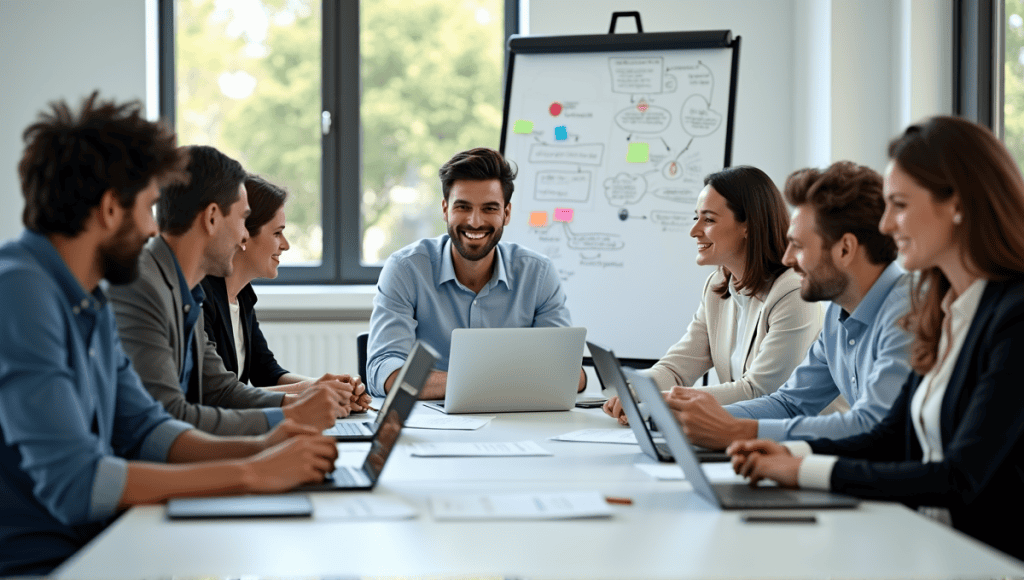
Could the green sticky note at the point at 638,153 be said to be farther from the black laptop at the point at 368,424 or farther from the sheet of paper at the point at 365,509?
the sheet of paper at the point at 365,509

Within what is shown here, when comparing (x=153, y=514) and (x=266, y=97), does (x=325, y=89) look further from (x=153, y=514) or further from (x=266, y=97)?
(x=153, y=514)

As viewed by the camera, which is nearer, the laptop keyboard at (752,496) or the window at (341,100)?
the laptop keyboard at (752,496)

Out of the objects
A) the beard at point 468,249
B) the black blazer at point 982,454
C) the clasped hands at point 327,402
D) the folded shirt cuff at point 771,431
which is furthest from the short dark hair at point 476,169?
the black blazer at point 982,454

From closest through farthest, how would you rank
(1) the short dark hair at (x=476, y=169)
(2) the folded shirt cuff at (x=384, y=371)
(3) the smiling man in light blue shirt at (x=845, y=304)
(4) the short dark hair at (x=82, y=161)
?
(4) the short dark hair at (x=82, y=161) → (3) the smiling man in light blue shirt at (x=845, y=304) → (2) the folded shirt cuff at (x=384, y=371) → (1) the short dark hair at (x=476, y=169)

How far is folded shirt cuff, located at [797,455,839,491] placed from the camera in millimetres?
1474

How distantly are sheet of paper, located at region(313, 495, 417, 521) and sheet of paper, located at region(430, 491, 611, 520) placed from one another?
0.05 metres

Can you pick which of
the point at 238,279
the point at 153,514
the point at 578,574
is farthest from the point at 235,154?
the point at 578,574

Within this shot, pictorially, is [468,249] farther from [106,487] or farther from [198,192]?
[106,487]

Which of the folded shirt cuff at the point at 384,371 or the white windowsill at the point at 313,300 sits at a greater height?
the white windowsill at the point at 313,300

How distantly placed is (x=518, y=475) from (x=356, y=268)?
302cm

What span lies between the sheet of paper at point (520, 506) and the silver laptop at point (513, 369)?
2.48 feet

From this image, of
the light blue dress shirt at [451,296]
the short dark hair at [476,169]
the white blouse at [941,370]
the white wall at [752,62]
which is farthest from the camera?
the white wall at [752,62]

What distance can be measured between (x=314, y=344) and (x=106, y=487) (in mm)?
2836

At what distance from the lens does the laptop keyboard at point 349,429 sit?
6.51ft
